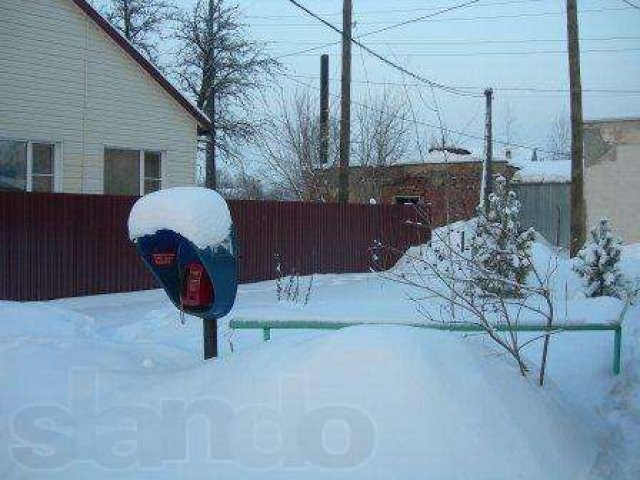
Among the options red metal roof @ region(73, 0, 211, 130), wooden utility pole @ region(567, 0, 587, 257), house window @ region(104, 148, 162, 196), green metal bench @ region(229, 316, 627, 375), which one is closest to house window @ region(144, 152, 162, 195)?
house window @ region(104, 148, 162, 196)

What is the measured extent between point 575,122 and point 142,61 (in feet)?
31.8

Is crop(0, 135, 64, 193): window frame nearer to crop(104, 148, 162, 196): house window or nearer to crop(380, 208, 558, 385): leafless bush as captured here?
crop(104, 148, 162, 196): house window

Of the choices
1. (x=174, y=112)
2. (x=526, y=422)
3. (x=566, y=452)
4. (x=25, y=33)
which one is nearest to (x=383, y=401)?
(x=526, y=422)

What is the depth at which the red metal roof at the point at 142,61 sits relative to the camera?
1641 cm

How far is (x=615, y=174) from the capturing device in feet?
77.9

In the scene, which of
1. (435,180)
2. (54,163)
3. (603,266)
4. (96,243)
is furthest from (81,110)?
(435,180)

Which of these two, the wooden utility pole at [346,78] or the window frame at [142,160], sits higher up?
the wooden utility pole at [346,78]

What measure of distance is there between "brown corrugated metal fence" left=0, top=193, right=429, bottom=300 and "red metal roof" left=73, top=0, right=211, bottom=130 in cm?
291

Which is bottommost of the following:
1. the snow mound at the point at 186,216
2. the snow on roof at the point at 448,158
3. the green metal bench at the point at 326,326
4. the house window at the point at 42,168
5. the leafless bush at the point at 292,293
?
the leafless bush at the point at 292,293

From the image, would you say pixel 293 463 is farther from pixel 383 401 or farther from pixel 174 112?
pixel 174 112

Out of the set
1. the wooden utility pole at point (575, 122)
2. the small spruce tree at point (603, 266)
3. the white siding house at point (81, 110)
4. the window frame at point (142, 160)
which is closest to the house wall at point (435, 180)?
the wooden utility pole at point (575, 122)

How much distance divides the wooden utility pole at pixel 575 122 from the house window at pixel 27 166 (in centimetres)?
1121

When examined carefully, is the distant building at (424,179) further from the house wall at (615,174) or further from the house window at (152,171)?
the house window at (152,171)

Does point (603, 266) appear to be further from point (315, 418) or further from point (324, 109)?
point (324, 109)
